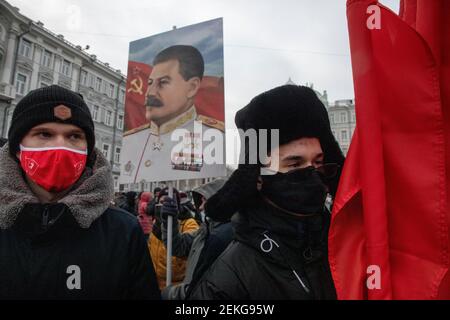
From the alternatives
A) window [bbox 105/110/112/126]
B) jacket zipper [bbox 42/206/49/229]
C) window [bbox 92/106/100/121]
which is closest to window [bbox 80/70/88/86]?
window [bbox 92/106/100/121]

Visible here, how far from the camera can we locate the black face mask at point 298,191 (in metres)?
1.33

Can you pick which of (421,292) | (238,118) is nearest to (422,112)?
(421,292)

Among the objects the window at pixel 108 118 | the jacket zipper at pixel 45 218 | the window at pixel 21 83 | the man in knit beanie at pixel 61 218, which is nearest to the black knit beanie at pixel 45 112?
the man in knit beanie at pixel 61 218

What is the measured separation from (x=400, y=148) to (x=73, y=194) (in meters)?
1.34

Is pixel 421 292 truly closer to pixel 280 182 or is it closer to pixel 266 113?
pixel 280 182

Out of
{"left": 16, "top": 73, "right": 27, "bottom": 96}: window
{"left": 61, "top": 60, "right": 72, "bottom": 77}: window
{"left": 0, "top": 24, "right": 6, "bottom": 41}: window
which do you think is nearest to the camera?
{"left": 0, "top": 24, "right": 6, "bottom": 41}: window

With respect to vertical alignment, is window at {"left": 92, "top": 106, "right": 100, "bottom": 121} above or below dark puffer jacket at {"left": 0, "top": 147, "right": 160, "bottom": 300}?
above

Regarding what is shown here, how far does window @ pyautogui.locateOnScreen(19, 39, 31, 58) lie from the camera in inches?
1033

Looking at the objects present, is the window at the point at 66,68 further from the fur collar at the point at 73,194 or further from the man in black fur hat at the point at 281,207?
the man in black fur hat at the point at 281,207

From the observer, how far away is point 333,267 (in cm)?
88

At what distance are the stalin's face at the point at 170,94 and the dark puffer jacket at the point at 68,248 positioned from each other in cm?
139

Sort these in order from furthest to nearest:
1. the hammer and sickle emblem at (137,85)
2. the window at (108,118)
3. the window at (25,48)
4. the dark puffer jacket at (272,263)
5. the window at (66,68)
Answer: the window at (108,118) < the window at (66,68) < the window at (25,48) < the hammer and sickle emblem at (137,85) < the dark puffer jacket at (272,263)

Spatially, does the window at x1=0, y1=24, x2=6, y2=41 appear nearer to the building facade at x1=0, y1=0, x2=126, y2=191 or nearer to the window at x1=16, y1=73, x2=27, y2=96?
the building facade at x1=0, y1=0, x2=126, y2=191

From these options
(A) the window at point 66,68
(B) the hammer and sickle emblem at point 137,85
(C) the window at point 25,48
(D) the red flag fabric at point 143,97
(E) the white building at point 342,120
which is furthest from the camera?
(E) the white building at point 342,120
